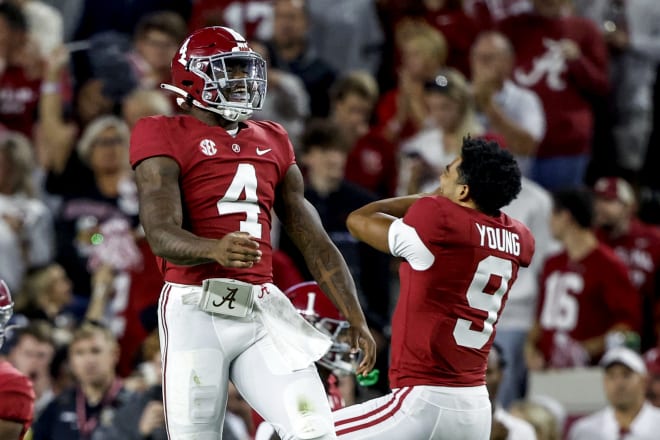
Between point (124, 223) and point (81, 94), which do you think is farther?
point (81, 94)

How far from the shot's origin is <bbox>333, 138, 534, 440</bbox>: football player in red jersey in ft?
18.2

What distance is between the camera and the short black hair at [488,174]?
5590 mm

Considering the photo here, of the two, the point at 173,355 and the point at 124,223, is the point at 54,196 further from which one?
the point at 173,355

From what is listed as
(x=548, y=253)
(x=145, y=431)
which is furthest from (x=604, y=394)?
(x=145, y=431)

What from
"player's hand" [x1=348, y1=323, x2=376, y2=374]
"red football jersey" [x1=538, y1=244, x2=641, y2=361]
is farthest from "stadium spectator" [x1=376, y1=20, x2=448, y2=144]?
"player's hand" [x1=348, y1=323, x2=376, y2=374]

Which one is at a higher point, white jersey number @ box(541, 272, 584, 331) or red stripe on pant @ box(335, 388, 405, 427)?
red stripe on pant @ box(335, 388, 405, 427)

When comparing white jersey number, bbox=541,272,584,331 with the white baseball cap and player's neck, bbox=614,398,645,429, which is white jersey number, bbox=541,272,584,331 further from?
player's neck, bbox=614,398,645,429

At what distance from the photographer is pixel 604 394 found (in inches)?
364

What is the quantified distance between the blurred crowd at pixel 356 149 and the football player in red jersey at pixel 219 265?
2.76 metres

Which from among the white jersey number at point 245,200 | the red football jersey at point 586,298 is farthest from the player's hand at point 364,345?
the red football jersey at point 586,298

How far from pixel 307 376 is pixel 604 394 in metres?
4.56

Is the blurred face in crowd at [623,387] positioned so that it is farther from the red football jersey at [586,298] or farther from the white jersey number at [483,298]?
the white jersey number at [483,298]

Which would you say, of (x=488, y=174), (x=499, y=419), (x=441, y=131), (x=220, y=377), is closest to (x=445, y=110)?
A: (x=441, y=131)

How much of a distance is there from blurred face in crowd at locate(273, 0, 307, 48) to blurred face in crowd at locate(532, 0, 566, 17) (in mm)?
1699
